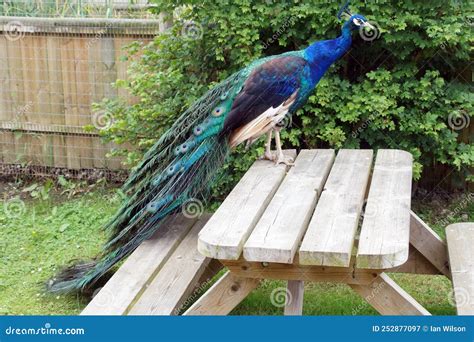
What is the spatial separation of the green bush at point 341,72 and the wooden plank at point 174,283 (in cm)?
169

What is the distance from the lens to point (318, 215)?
3.10 meters

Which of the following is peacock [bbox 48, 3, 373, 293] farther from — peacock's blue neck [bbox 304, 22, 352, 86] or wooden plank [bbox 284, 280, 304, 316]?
wooden plank [bbox 284, 280, 304, 316]

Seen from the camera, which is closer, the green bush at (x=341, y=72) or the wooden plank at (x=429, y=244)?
the wooden plank at (x=429, y=244)

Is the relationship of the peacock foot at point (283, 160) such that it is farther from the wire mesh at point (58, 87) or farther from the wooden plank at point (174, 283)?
the wire mesh at point (58, 87)

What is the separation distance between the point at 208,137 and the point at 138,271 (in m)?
0.88

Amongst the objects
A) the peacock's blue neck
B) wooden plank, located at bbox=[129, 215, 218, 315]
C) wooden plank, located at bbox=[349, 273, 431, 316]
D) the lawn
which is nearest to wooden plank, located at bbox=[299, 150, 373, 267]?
wooden plank, located at bbox=[349, 273, 431, 316]

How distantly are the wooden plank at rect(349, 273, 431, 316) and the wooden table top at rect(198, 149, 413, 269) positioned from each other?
0.48 ft

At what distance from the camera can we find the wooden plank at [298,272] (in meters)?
2.95

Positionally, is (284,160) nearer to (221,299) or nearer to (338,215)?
(338,215)

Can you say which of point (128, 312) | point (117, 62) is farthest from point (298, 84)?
point (117, 62)

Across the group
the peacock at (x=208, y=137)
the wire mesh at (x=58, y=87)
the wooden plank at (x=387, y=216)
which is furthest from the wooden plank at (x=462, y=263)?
the wire mesh at (x=58, y=87)

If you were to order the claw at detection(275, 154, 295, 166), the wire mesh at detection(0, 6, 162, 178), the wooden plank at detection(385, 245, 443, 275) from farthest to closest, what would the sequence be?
the wire mesh at detection(0, 6, 162, 178) < the wooden plank at detection(385, 245, 443, 275) < the claw at detection(275, 154, 295, 166)

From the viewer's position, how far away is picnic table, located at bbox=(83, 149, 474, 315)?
2.74m

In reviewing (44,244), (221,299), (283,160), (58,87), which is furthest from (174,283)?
(58,87)
